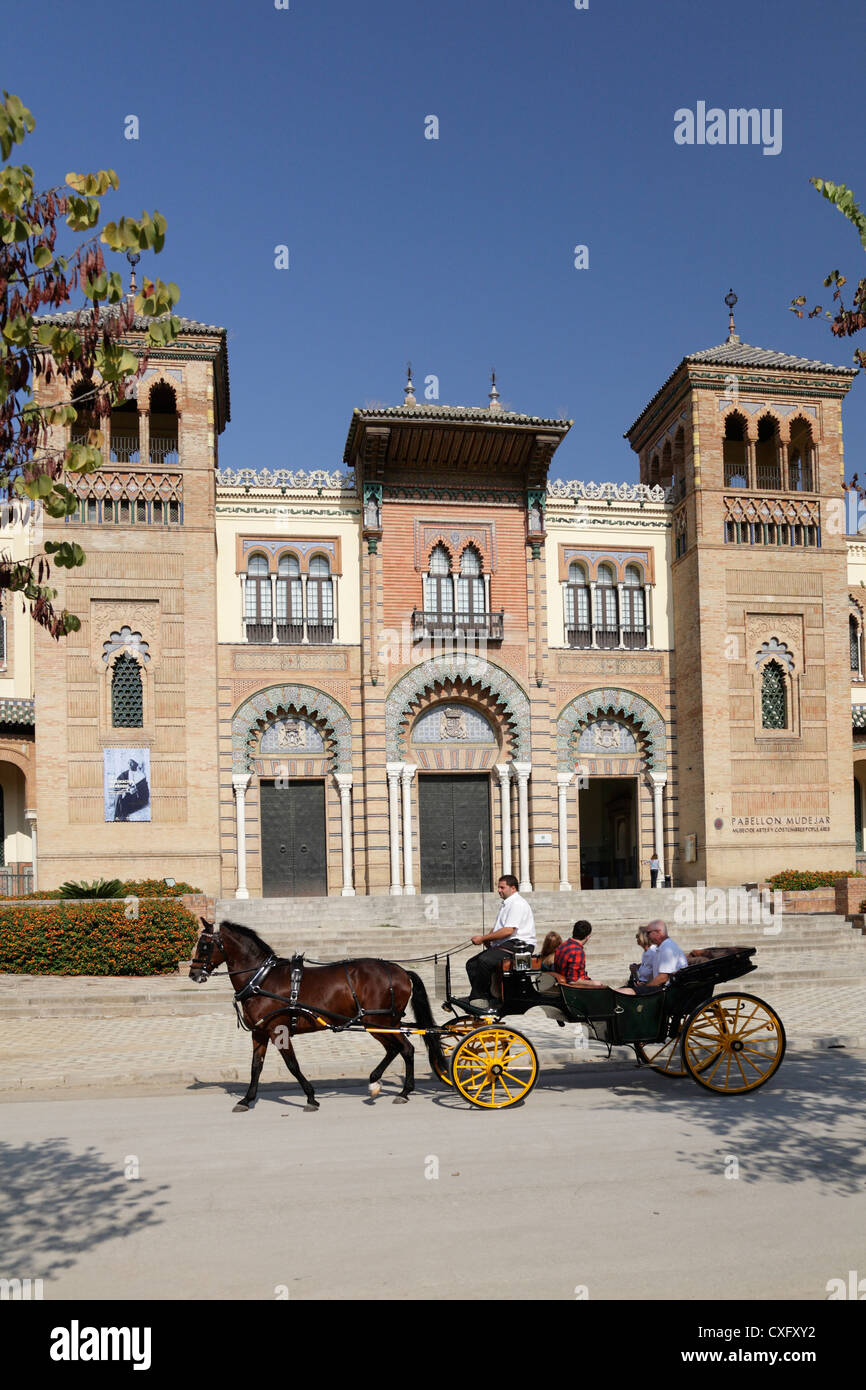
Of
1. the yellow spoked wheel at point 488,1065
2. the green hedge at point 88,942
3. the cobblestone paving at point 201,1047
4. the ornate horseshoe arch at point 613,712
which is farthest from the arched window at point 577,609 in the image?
the yellow spoked wheel at point 488,1065

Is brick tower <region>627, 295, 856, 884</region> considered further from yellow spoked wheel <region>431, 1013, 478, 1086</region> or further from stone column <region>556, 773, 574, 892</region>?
yellow spoked wheel <region>431, 1013, 478, 1086</region>

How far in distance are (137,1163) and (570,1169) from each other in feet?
9.19

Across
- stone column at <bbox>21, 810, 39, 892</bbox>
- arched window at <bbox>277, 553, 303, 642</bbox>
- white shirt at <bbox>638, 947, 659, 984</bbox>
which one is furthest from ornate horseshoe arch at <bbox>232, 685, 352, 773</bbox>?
white shirt at <bbox>638, 947, 659, 984</bbox>

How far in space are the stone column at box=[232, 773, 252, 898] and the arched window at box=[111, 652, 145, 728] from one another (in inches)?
97.5

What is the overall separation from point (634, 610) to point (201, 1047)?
1686cm

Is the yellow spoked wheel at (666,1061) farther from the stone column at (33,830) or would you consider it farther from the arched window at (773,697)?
the arched window at (773,697)

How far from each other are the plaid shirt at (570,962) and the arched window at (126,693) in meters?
15.0

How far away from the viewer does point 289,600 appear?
2475cm

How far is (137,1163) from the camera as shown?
7277mm

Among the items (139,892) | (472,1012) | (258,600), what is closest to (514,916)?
(472,1012)

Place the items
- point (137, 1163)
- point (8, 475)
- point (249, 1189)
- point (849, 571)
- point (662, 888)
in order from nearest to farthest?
1. point (8, 475)
2. point (249, 1189)
3. point (137, 1163)
4. point (662, 888)
5. point (849, 571)

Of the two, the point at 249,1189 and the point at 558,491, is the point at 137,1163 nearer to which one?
the point at 249,1189

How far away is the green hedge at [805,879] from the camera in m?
23.1

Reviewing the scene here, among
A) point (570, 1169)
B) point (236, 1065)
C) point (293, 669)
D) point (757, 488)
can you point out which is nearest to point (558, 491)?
point (757, 488)
